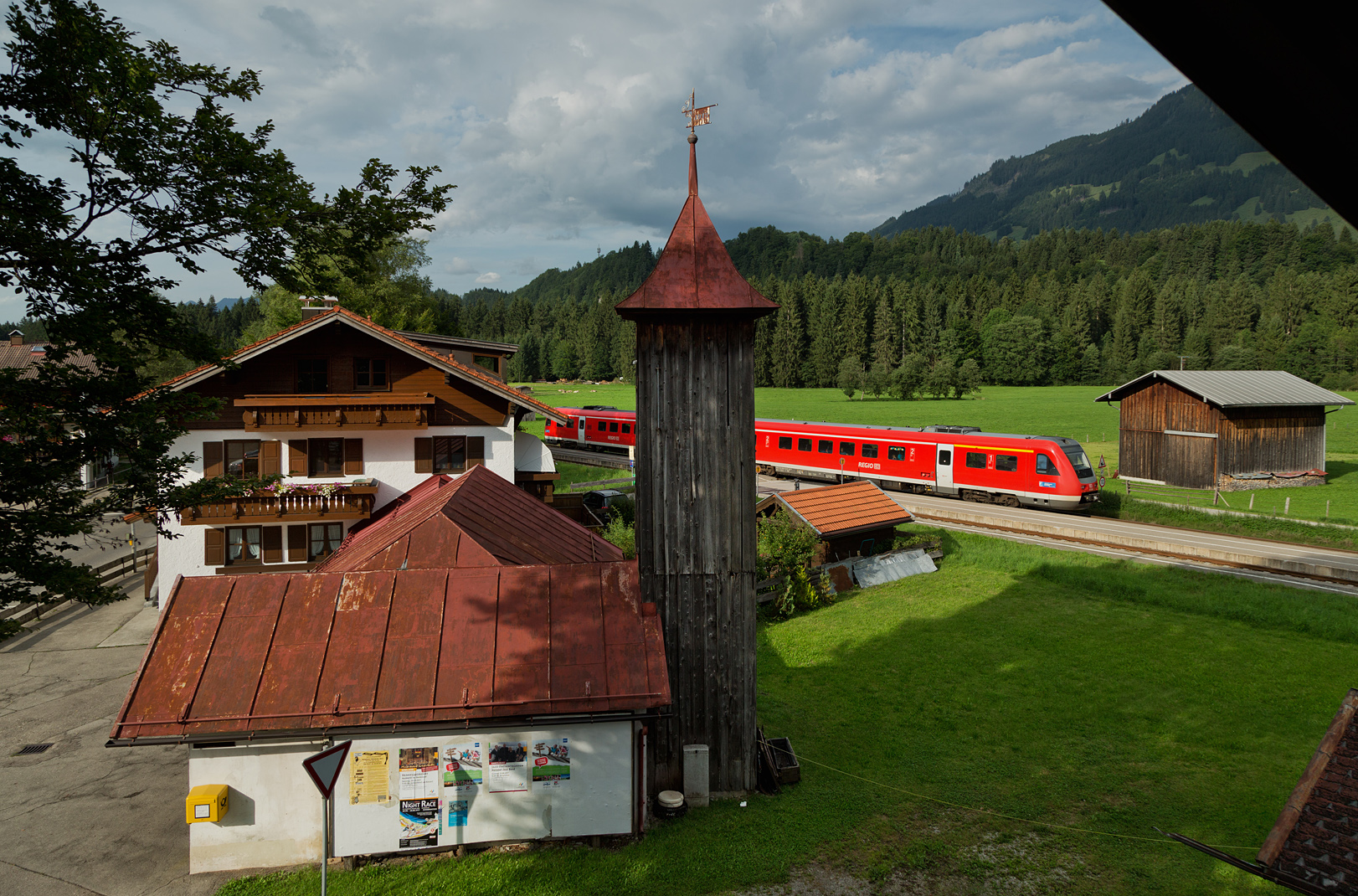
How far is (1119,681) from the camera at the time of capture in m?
14.8

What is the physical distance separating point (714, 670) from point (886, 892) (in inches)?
143

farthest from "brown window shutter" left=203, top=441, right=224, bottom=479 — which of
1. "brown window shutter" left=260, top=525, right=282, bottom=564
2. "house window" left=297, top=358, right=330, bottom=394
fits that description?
"house window" left=297, top=358, right=330, bottom=394

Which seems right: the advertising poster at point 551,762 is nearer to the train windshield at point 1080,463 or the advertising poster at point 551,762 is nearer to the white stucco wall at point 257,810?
the white stucco wall at point 257,810

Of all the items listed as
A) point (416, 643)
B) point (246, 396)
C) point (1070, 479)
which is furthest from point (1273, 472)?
point (246, 396)

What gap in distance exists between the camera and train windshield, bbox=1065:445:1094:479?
27.9 meters

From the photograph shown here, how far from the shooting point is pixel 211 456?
70.5 ft

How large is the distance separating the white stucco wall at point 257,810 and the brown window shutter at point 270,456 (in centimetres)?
1401

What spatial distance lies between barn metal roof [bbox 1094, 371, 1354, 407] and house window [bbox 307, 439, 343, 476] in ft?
94.8

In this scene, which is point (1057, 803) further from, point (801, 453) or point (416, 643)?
point (801, 453)

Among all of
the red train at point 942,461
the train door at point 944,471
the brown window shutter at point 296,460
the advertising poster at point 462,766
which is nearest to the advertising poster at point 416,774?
the advertising poster at point 462,766

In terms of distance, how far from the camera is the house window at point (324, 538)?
863 inches

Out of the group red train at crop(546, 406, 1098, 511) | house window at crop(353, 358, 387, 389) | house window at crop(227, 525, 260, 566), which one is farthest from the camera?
red train at crop(546, 406, 1098, 511)

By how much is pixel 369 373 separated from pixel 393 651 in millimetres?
13866

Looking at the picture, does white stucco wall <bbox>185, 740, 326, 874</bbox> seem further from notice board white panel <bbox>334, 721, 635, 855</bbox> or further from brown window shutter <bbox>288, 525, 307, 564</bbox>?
brown window shutter <bbox>288, 525, 307, 564</bbox>
